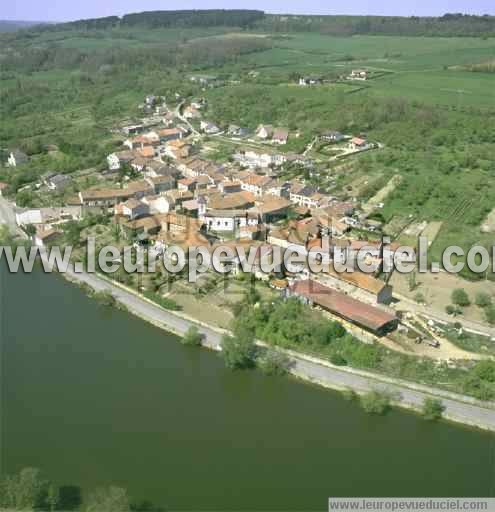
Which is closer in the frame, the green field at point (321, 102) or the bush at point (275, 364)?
the bush at point (275, 364)

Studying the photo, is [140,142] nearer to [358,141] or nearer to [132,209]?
[132,209]

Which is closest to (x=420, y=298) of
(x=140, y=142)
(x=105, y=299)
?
(x=105, y=299)

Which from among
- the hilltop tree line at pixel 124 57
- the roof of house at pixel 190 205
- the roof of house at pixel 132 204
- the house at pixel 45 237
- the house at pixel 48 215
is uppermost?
the hilltop tree line at pixel 124 57

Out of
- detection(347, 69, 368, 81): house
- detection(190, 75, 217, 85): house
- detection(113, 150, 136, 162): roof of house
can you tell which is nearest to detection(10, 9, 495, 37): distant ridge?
detection(347, 69, 368, 81): house

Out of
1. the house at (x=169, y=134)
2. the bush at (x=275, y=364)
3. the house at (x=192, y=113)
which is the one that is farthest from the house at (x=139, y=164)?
the bush at (x=275, y=364)

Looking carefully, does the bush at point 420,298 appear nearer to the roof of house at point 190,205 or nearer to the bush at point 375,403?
the bush at point 375,403

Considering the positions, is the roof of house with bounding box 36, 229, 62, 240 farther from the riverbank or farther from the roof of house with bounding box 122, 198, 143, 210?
the riverbank

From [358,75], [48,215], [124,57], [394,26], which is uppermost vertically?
[394,26]
